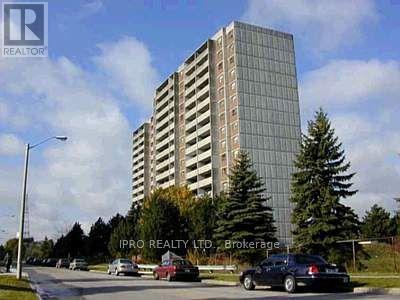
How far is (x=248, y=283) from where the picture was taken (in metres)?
24.4

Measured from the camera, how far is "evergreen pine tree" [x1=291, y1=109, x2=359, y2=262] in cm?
3775

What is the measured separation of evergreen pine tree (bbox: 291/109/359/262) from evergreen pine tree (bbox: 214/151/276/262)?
5014 mm

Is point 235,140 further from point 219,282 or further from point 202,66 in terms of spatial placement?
point 219,282

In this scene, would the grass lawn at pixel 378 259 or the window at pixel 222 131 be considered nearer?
the grass lawn at pixel 378 259

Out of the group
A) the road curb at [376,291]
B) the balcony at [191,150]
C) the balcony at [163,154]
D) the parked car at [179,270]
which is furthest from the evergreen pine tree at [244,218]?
the balcony at [163,154]

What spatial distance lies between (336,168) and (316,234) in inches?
205

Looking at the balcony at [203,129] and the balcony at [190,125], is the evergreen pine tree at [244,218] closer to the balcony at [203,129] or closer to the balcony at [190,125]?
the balcony at [203,129]

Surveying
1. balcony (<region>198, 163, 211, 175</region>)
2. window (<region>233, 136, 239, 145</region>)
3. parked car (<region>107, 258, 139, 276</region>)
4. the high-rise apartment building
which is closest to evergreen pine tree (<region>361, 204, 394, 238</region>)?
the high-rise apartment building

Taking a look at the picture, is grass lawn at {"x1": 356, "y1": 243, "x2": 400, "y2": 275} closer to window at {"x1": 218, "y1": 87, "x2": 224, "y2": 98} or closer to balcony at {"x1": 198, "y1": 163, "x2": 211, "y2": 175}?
balcony at {"x1": 198, "y1": 163, "x2": 211, "y2": 175}

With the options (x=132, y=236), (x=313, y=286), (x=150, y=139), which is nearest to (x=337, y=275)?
(x=313, y=286)

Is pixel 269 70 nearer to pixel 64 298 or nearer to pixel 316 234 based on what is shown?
pixel 316 234

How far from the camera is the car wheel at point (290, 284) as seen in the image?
21453 millimetres

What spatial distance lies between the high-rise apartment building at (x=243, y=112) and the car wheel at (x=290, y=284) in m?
66.9

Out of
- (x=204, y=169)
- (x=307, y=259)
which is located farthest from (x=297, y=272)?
(x=204, y=169)
